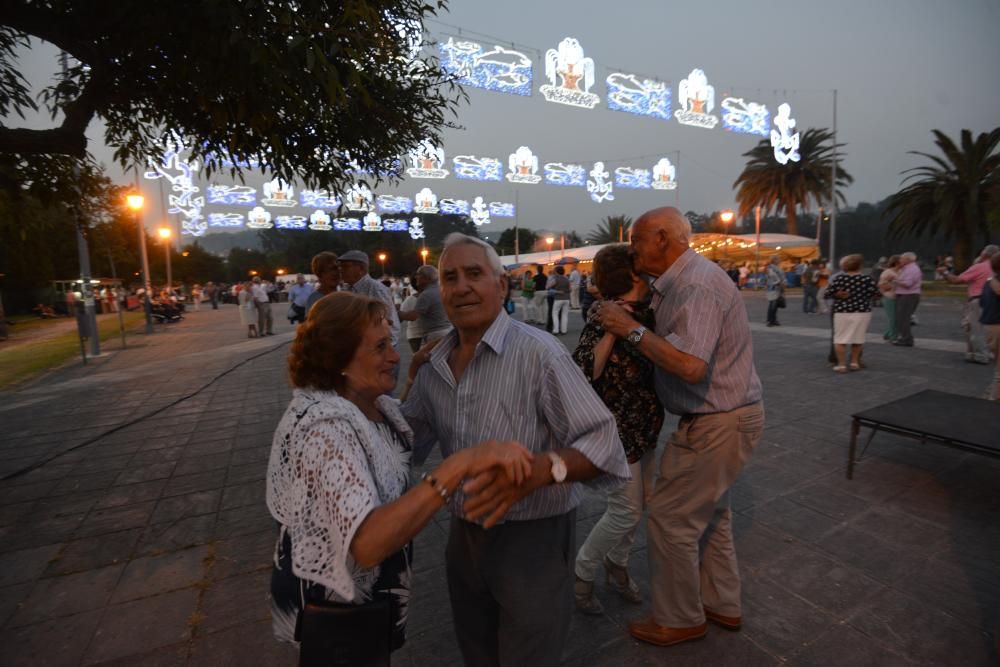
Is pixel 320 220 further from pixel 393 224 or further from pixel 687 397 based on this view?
pixel 687 397

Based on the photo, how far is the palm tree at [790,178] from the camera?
3325 centimetres

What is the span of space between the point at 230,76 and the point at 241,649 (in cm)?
353

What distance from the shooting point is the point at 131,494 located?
426cm

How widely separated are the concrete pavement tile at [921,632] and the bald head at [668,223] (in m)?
2.18

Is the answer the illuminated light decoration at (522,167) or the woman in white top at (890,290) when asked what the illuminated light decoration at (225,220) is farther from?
the woman in white top at (890,290)

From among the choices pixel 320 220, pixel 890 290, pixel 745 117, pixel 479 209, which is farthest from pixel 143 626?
pixel 320 220

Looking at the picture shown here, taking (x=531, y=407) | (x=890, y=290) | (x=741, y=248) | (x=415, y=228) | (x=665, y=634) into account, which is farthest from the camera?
(x=741, y=248)

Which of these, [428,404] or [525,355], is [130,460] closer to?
[428,404]

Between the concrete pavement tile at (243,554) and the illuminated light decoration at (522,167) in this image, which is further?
the illuminated light decoration at (522,167)

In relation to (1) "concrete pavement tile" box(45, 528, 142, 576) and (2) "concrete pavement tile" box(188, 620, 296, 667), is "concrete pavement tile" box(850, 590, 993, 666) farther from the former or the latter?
(1) "concrete pavement tile" box(45, 528, 142, 576)

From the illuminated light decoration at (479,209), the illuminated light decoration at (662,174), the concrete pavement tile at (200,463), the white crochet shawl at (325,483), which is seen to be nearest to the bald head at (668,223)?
the white crochet shawl at (325,483)

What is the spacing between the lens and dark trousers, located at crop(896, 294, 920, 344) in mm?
9047

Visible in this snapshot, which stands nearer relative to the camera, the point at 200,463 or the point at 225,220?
the point at 200,463

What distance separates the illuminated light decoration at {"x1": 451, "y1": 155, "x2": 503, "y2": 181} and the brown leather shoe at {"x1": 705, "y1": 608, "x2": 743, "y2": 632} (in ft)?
62.0
